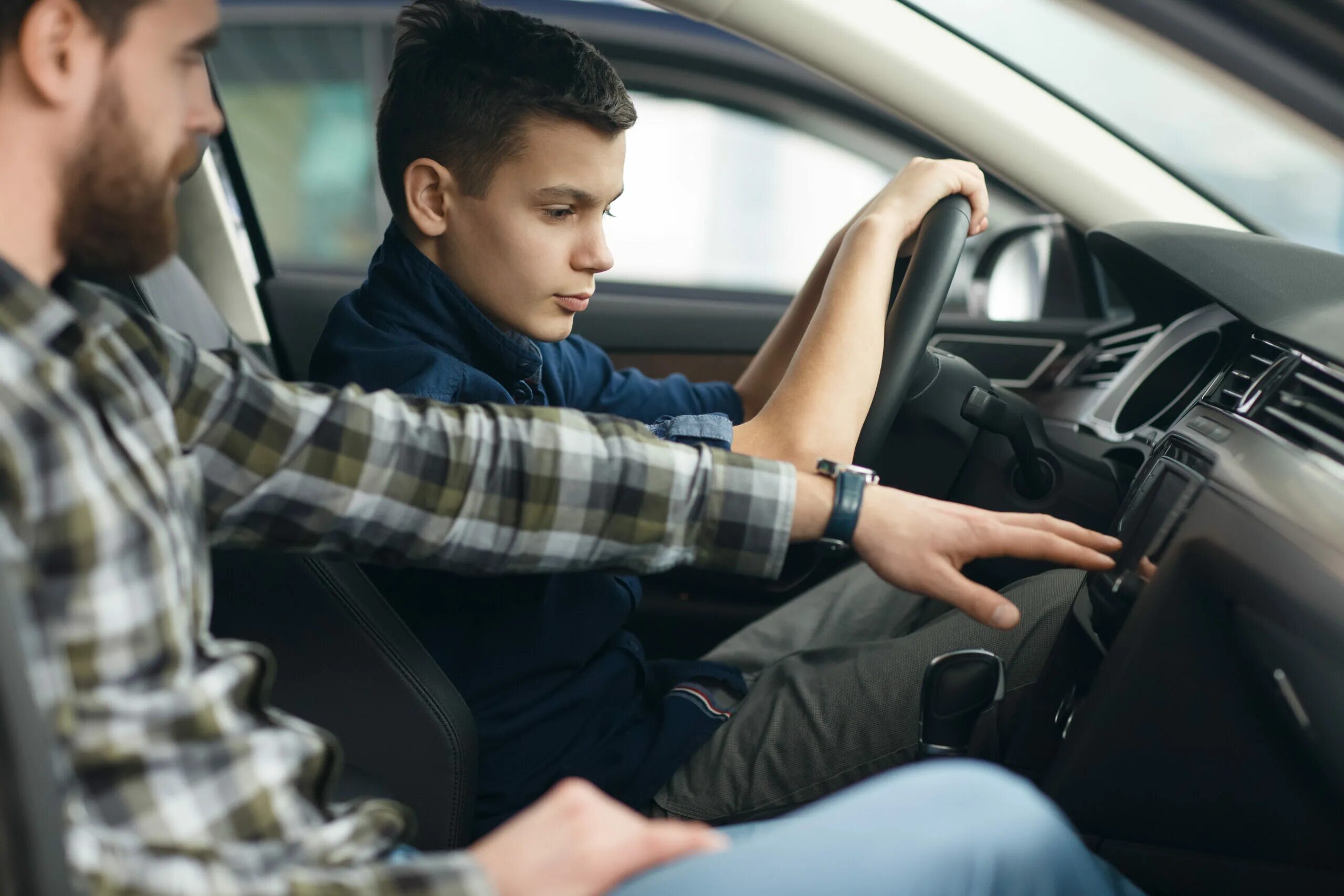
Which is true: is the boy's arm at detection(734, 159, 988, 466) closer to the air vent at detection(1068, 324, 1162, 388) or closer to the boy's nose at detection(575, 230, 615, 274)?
the boy's nose at detection(575, 230, 615, 274)

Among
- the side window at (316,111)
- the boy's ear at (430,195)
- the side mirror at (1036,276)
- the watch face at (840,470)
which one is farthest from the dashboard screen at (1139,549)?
the side window at (316,111)

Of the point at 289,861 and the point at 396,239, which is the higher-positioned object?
the point at 396,239

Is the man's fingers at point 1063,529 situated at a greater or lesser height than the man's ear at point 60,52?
lesser

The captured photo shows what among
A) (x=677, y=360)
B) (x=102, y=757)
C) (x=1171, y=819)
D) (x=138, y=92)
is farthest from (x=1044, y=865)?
(x=677, y=360)

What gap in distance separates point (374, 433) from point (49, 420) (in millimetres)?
265

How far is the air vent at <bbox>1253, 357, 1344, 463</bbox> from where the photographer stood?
852mm

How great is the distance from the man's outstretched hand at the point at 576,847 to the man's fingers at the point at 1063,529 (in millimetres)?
378

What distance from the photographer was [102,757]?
23.4 inches

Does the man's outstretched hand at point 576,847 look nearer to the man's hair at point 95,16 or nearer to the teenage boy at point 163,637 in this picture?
the teenage boy at point 163,637

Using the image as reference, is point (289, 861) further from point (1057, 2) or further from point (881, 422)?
point (1057, 2)

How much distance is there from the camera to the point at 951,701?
103 centimetres

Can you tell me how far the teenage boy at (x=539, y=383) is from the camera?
1059 mm

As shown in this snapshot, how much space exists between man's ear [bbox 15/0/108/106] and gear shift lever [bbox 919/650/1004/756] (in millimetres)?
777

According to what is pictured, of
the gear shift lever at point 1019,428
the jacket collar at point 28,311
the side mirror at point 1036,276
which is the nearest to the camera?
the jacket collar at point 28,311
